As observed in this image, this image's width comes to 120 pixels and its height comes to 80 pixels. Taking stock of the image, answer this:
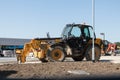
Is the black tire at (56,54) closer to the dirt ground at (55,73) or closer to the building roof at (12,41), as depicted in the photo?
the dirt ground at (55,73)

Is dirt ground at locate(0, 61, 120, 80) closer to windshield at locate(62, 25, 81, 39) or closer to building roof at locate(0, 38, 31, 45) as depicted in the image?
windshield at locate(62, 25, 81, 39)

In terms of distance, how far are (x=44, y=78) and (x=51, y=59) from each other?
12.9 metres

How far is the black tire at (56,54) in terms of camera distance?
2936 centimetres

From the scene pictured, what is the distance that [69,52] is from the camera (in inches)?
1187

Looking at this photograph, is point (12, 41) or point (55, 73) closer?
point (55, 73)

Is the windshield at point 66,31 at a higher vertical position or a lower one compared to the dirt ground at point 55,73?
higher

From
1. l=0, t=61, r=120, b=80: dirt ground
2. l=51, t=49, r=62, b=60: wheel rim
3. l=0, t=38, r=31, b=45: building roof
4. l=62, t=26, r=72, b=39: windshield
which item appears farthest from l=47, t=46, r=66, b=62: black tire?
l=0, t=38, r=31, b=45: building roof

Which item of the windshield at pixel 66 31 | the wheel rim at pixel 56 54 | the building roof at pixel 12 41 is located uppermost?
the windshield at pixel 66 31

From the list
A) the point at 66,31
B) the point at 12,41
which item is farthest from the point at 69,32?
the point at 12,41

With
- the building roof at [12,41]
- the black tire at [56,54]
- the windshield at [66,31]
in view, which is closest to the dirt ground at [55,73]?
the black tire at [56,54]

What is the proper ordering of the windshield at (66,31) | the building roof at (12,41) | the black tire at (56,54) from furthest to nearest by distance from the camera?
the building roof at (12,41) → the windshield at (66,31) → the black tire at (56,54)

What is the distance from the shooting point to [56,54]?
29.6m

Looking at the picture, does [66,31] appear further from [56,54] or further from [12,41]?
[12,41]

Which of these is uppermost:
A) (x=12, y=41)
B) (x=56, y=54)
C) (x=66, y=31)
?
(x=66, y=31)
